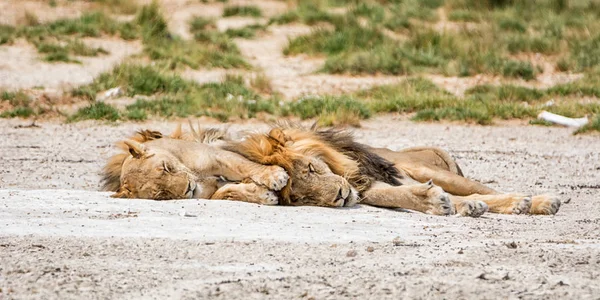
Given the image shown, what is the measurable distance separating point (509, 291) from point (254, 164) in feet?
10.2

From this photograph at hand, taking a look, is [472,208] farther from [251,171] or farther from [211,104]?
[211,104]

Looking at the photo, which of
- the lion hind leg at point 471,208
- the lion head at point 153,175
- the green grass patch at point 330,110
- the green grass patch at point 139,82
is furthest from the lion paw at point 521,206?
the green grass patch at point 139,82

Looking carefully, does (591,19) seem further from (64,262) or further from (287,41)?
(64,262)

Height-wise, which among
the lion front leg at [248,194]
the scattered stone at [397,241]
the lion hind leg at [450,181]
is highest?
the scattered stone at [397,241]

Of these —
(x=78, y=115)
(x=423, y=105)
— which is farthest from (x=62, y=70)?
(x=423, y=105)

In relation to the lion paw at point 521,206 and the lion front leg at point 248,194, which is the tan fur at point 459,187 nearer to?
the lion paw at point 521,206

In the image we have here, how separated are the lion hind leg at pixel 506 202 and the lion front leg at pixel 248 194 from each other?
4.93 ft

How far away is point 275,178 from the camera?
7.82 metres

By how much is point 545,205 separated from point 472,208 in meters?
0.69

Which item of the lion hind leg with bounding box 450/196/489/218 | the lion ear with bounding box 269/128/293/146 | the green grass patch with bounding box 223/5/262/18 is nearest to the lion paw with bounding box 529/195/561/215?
the lion hind leg with bounding box 450/196/489/218

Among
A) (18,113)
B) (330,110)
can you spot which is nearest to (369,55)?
(330,110)

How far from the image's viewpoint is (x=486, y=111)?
1520cm

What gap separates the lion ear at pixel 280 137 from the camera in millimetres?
8258

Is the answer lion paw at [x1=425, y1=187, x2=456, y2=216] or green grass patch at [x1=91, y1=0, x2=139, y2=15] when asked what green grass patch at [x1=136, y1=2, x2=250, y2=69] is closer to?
green grass patch at [x1=91, y1=0, x2=139, y2=15]
